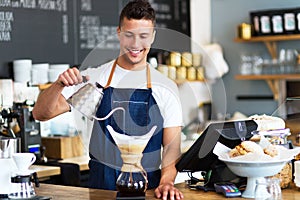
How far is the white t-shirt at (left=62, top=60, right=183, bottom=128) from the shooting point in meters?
2.67

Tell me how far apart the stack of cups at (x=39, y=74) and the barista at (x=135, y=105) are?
1.66 metres

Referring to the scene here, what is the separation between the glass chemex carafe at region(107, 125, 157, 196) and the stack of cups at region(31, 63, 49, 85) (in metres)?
2.16

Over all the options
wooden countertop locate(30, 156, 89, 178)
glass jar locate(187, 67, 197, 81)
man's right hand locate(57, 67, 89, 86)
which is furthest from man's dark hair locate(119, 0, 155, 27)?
glass jar locate(187, 67, 197, 81)

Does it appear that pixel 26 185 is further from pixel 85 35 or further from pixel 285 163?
pixel 85 35

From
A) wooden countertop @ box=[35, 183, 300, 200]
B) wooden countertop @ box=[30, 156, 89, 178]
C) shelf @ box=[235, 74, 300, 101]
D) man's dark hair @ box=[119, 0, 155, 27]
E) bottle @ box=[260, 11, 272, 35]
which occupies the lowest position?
wooden countertop @ box=[30, 156, 89, 178]

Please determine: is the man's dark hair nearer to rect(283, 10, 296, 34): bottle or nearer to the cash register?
the cash register

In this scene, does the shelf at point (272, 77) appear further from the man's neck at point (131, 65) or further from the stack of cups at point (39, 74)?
the man's neck at point (131, 65)

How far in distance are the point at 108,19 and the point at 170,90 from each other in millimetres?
2602

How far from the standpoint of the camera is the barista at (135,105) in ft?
8.21

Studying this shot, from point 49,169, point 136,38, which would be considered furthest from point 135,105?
point 49,169

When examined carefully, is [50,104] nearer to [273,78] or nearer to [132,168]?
[132,168]

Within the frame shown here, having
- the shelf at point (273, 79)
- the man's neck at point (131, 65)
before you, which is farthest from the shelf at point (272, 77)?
the man's neck at point (131, 65)

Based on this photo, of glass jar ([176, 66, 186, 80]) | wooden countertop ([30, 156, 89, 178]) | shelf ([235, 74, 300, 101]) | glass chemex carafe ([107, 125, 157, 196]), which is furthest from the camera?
shelf ([235, 74, 300, 101])

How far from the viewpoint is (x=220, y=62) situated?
595 cm
